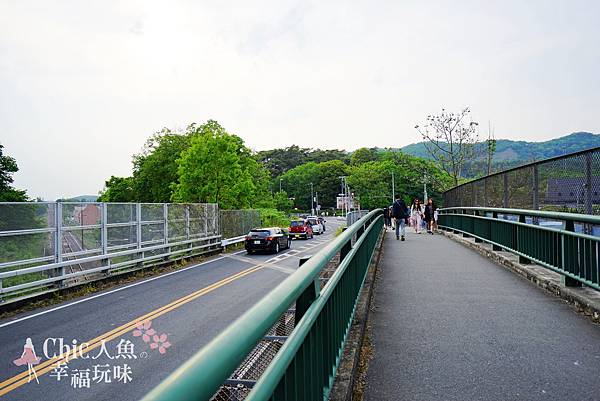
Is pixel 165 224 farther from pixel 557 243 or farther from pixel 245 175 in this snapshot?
pixel 245 175

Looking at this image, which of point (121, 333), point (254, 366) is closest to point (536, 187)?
point (121, 333)

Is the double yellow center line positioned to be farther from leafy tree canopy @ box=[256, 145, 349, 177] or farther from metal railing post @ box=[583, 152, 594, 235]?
leafy tree canopy @ box=[256, 145, 349, 177]

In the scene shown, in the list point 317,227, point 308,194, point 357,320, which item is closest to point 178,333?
point 357,320

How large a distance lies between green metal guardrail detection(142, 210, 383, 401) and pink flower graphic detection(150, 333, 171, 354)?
14.2ft

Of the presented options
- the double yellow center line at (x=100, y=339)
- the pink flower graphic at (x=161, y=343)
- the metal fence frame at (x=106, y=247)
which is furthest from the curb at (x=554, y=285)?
the metal fence frame at (x=106, y=247)

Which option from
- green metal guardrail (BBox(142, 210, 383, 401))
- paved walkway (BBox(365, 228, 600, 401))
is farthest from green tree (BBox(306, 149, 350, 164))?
green metal guardrail (BBox(142, 210, 383, 401))

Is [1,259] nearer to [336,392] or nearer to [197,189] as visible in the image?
[336,392]

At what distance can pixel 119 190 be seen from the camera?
83688 millimetres

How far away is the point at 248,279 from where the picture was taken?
52.7ft

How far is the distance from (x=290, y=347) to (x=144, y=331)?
7.63 metres

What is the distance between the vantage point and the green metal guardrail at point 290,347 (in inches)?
47.0

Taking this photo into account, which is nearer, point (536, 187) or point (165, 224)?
point (536, 187)

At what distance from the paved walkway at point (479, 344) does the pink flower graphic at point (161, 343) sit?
133 inches

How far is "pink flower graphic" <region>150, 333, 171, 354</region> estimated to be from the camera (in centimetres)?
790
